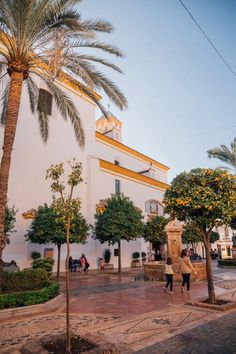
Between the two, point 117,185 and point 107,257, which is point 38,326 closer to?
point 107,257

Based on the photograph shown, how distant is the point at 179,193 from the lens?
29.7ft

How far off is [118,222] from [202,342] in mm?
15460

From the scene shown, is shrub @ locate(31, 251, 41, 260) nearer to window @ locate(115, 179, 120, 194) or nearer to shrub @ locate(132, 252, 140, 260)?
window @ locate(115, 179, 120, 194)

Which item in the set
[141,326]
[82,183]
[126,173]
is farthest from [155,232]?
[141,326]

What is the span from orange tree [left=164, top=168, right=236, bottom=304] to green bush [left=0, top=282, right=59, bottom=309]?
4931mm

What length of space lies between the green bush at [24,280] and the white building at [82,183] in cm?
927

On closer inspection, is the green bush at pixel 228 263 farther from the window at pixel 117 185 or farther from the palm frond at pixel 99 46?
the palm frond at pixel 99 46

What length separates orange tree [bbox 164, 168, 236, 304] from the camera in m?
8.55

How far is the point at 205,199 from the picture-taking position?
335 inches

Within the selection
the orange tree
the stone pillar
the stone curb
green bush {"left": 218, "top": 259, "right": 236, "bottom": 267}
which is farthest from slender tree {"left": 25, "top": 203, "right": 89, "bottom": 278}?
green bush {"left": 218, "top": 259, "right": 236, "bottom": 267}

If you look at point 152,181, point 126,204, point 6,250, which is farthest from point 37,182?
point 152,181

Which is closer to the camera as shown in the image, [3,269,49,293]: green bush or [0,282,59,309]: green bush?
[0,282,59,309]: green bush

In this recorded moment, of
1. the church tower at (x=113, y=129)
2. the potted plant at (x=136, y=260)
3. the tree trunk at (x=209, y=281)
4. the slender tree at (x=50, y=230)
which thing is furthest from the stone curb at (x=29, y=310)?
the church tower at (x=113, y=129)

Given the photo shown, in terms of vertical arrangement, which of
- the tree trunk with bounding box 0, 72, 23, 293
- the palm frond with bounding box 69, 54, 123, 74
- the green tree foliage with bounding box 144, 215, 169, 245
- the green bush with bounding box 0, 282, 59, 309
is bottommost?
the green bush with bounding box 0, 282, 59, 309
